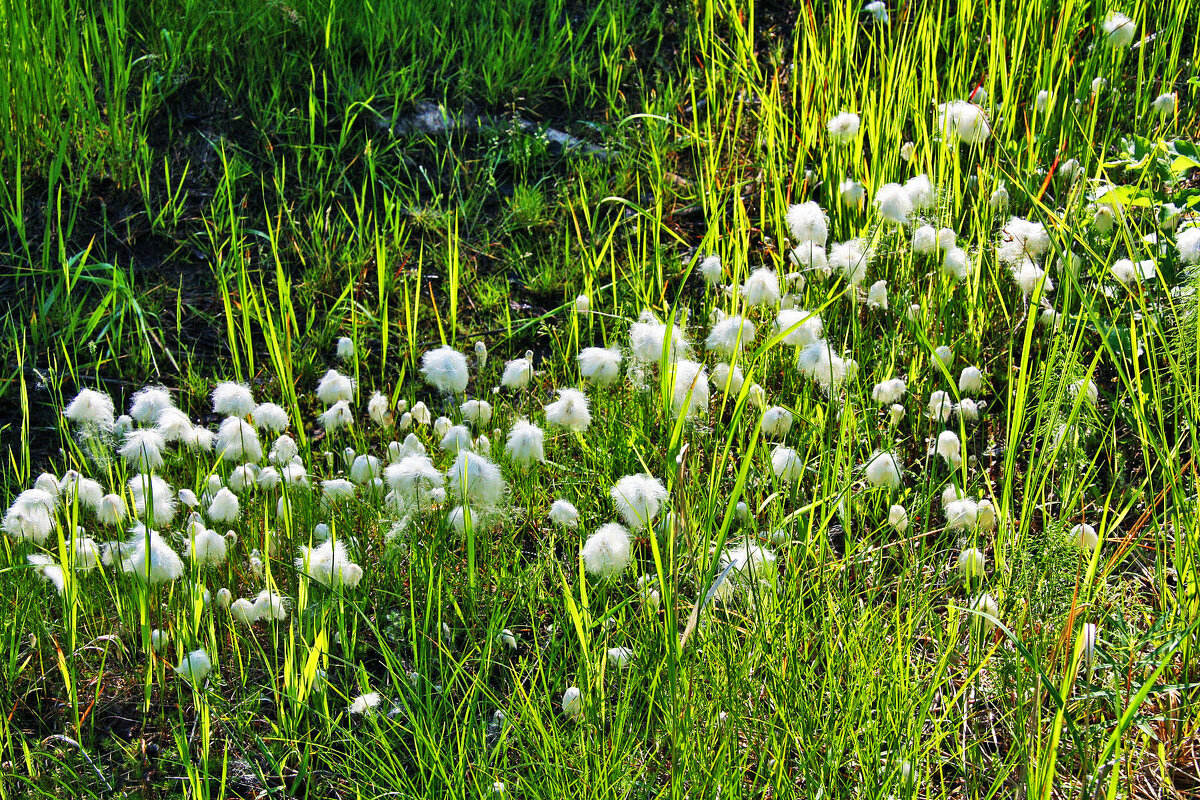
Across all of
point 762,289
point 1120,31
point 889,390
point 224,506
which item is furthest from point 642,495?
point 1120,31

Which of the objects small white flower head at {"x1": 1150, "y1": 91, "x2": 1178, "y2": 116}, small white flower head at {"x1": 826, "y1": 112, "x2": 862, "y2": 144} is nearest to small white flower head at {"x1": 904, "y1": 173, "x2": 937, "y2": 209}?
small white flower head at {"x1": 826, "y1": 112, "x2": 862, "y2": 144}

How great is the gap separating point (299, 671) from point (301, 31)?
2.63 m

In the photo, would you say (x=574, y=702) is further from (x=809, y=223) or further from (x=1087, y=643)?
(x=809, y=223)

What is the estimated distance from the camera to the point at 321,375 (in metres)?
2.71

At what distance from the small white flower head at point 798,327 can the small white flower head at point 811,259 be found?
131mm

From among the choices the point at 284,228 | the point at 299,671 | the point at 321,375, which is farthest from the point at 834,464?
the point at 284,228

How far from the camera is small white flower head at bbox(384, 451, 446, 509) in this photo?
1932mm

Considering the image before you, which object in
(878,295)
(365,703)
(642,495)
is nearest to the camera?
(365,703)

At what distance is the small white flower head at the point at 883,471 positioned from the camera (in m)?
1.89

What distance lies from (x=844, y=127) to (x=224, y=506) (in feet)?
6.33

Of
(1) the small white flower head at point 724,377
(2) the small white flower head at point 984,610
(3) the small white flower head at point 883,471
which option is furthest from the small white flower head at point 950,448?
(1) the small white flower head at point 724,377

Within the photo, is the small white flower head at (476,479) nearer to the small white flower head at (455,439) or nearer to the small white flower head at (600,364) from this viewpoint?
the small white flower head at (455,439)

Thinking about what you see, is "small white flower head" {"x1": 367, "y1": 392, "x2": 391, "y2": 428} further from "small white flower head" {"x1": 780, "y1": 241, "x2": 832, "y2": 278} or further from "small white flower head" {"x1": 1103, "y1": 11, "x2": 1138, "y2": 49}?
"small white flower head" {"x1": 1103, "y1": 11, "x2": 1138, "y2": 49}

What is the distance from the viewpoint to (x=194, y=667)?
167 centimetres
